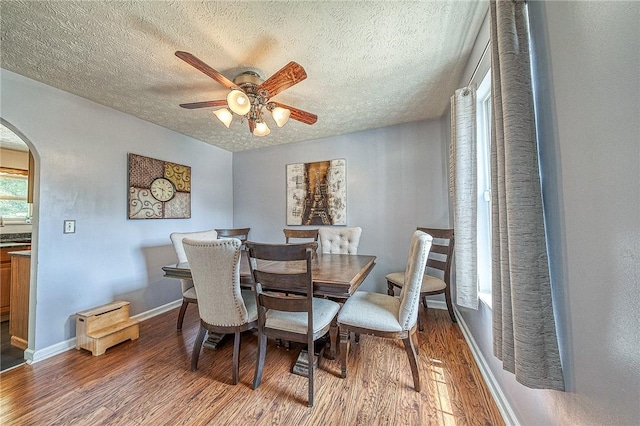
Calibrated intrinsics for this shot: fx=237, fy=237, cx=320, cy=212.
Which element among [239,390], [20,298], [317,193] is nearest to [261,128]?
[317,193]

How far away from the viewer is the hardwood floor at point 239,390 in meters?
1.41

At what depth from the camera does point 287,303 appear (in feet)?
5.03

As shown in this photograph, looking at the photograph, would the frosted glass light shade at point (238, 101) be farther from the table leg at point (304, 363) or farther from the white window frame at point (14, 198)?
the white window frame at point (14, 198)

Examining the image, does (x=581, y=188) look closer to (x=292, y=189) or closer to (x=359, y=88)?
(x=359, y=88)

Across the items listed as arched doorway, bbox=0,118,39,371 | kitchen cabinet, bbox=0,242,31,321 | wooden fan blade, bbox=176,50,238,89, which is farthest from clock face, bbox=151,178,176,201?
wooden fan blade, bbox=176,50,238,89

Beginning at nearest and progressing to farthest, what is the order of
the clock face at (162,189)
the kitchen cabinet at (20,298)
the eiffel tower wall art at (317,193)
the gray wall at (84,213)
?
the gray wall at (84,213)
the kitchen cabinet at (20,298)
the clock face at (162,189)
the eiffel tower wall art at (317,193)

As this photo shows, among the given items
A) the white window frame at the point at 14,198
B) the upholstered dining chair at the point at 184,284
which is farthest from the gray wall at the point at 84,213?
Result: the white window frame at the point at 14,198

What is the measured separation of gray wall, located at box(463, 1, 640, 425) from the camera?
0.60m

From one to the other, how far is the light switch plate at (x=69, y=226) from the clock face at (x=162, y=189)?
82 cm

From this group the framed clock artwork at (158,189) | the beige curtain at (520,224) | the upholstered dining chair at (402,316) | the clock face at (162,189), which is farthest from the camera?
the clock face at (162,189)

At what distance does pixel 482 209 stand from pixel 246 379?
2.22m

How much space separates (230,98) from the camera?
170 centimetres

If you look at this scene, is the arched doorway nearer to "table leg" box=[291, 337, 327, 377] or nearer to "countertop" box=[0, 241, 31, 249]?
"countertop" box=[0, 241, 31, 249]

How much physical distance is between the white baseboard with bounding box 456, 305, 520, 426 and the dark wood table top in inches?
39.9
